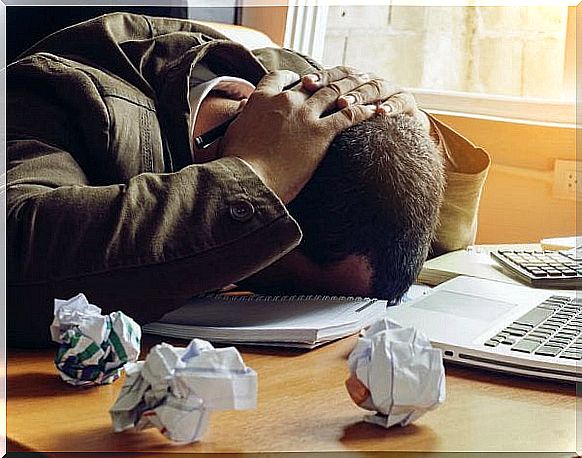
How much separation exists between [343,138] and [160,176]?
19 cm

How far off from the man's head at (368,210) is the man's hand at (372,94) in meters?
0.03

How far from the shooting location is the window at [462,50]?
194 centimetres

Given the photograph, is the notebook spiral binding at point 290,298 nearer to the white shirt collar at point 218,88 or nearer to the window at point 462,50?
the white shirt collar at point 218,88

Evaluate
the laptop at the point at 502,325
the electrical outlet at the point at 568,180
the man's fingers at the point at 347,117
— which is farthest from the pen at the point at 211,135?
the electrical outlet at the point at 568,180

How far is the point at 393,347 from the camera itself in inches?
26.5

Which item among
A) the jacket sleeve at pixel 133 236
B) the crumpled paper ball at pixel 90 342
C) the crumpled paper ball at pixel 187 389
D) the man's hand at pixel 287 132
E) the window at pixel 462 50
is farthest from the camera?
the window at pixel 462 50

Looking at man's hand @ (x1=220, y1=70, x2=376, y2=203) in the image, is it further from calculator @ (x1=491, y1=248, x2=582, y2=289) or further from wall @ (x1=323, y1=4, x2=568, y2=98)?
wall @ (x1=323, y1=4, x2=568, y2=98)

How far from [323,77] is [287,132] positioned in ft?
0.38

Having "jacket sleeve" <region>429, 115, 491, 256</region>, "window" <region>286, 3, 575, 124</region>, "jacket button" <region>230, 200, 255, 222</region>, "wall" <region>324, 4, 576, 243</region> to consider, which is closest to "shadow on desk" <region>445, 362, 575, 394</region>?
"jacket button" <region>230, 200, 255, 222</region>

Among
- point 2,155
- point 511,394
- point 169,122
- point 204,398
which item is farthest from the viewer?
point 169,122

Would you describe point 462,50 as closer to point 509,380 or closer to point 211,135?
point 211,135

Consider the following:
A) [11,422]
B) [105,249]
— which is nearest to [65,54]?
[105,249]

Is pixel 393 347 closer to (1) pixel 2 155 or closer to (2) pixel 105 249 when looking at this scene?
(2) pixel 105 249

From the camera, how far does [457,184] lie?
1.32 meters
